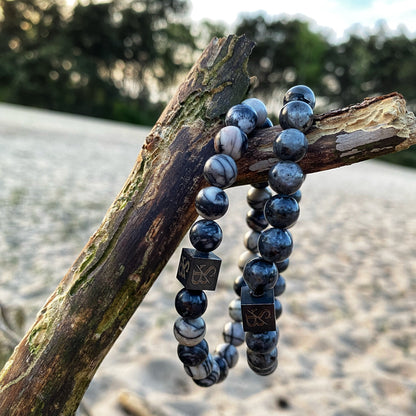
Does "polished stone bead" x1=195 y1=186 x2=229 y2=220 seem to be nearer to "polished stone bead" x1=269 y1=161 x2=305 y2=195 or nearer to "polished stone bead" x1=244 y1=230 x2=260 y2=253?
"polished stone bead" x1=269 y1=161 x2=305 y2=195

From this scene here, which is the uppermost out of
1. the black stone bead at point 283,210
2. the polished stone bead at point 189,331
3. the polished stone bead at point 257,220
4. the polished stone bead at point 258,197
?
the black stone bead at point 283,210

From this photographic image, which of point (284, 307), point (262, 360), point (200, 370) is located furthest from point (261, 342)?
point (284, 307)

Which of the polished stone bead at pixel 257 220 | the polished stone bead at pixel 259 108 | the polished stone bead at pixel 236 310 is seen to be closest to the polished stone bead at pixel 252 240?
the polished stone bead at pixel 257 220

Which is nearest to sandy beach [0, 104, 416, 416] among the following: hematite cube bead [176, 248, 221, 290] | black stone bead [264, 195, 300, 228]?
hematite cube bead [176, 248, 221, 290]

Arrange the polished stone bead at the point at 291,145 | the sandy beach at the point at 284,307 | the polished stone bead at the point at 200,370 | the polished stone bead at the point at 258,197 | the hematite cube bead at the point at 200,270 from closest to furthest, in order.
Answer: the polished stone bead at the point at 291,145 < the hematite cube bead at the point at 200,270 < the polished stone bead at the point at 200,370 < the polished stone bead at the point at 258,197 < the sandy beach at the point at 284,307

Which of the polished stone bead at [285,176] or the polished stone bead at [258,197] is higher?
the polished stone bead at [285,176]

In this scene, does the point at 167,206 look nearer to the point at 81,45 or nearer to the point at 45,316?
the point at 45,316

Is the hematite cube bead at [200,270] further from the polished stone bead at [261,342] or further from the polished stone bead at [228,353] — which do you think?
the polished stone bead at [228,353]

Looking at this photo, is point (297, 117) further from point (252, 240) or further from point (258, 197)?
point (252, 240)
